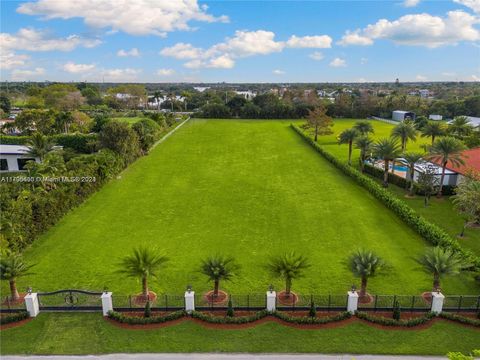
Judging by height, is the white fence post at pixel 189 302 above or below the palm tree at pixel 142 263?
below

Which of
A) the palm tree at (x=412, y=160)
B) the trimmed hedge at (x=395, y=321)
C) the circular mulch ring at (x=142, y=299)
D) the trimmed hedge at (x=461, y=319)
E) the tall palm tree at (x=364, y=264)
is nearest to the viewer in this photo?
the trimmed hedge at (x=395, y=321)

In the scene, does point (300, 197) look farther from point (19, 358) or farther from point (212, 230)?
point (19, 358)

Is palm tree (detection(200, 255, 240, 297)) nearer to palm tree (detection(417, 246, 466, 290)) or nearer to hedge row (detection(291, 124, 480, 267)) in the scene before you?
palm tree (detection(417, 246, 466, 290))

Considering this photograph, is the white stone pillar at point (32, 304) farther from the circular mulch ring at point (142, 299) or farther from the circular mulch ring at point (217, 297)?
the circular mulch ring at point (217, 297)

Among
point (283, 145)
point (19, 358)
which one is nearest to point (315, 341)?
point (19, 358)

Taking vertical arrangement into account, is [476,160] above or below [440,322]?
above

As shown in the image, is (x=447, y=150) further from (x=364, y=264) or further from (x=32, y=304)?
(x=32, y=304)

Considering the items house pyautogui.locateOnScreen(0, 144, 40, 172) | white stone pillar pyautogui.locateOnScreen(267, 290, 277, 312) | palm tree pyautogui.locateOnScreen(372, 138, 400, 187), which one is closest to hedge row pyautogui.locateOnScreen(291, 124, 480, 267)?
palm tree pyautogui.locateOnScreen(372, 138, 400, 187)

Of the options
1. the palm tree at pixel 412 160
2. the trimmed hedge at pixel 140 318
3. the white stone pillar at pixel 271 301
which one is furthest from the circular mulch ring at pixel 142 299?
the palm tree at pixel 412 160
